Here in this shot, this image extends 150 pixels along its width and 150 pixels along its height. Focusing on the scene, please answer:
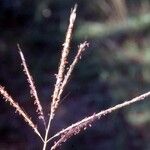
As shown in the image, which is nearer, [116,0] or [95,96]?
[116,0]

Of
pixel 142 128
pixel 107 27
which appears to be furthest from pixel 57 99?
pixel 107 27

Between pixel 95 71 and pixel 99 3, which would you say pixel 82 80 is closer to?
pixel 95 71

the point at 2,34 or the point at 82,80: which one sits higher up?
the point at 2,34

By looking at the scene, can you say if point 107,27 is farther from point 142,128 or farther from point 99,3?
point 142,128

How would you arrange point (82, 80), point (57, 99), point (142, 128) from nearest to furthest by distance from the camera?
1. point (57, 99)
2. point (142, 128)
3. point (82, 80)

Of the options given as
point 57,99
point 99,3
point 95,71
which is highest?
point 57,99

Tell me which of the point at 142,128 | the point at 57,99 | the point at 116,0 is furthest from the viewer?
the point at 142,128
